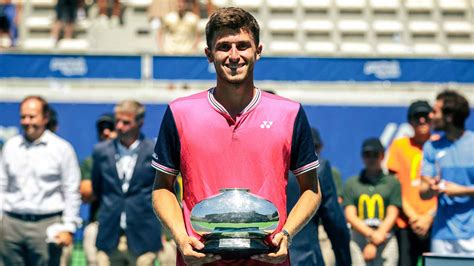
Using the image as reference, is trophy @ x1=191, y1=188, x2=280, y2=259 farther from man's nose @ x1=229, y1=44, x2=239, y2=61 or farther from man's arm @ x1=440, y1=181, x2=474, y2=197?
man's arm @ x1=440, y1=181, x2=474, y2=197

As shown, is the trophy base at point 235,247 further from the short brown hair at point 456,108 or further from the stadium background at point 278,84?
the stadium background at point 278,84

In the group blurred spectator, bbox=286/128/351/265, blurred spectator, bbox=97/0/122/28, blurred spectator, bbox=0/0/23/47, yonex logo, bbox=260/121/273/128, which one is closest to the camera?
yonex logo, bbox=260/121/273/128

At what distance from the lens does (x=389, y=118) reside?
1333cm

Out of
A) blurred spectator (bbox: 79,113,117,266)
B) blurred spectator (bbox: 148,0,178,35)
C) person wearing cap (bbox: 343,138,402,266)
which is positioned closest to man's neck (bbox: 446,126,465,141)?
person wearing cap (bbox: 343,138,402,266)

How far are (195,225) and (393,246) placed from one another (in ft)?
20.7

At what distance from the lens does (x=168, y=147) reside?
4633 mm

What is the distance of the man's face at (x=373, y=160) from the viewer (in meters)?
10.3

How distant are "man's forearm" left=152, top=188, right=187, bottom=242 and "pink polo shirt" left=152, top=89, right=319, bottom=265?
4 centimetres

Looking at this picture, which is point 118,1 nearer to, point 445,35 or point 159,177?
point 445,35

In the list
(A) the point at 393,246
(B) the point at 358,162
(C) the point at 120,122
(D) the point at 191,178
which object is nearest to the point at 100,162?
(C) the point at 120,122

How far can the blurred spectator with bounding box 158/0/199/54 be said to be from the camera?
1633cm

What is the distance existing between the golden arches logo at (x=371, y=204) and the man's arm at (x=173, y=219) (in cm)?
Result: 572

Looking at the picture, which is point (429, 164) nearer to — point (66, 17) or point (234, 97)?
point (234, 97)

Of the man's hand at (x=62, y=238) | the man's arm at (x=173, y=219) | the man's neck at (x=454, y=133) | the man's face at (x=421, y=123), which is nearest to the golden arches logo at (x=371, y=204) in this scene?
the man's face at (x=421, y=123)
